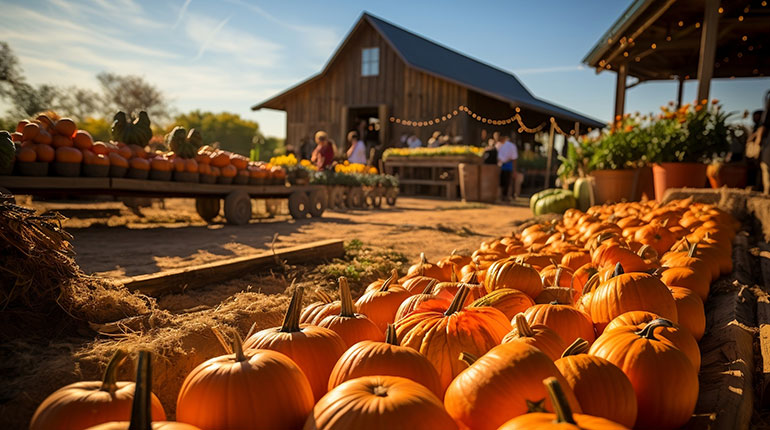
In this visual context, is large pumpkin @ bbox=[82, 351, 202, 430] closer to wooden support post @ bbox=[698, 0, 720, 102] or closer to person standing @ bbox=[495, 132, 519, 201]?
wooden support post @ bbox=[698, 0, 720, 102]

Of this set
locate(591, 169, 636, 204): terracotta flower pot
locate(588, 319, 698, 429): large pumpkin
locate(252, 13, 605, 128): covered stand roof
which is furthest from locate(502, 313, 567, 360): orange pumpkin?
locate(252, 13, 605, 128): covered stand roof

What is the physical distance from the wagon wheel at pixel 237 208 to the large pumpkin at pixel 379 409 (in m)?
6.49

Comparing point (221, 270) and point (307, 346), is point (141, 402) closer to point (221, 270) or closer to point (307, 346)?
point (307, 346)

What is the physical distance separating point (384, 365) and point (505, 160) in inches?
560

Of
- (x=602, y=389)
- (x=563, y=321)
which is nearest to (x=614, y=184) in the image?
(x=563, y=321)

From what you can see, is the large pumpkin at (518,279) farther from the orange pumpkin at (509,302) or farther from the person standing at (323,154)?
the person standing at (323,154)

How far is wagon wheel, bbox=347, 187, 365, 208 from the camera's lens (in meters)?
11.3

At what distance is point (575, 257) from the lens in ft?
9.70

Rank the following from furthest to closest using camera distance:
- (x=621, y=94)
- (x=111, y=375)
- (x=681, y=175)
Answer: (x=621, y=94)
(x=681, y=175)
(x=111, y=375)

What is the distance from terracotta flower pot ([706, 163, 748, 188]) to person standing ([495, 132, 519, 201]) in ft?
24.3

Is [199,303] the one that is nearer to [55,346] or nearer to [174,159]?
[55,346]

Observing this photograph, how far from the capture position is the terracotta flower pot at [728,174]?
23.7 ft

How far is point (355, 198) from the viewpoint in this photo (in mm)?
11477

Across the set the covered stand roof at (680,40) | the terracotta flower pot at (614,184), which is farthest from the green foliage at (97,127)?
the terracotta flower pot at (614,184)
